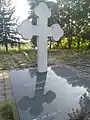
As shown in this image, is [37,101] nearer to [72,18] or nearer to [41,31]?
[41,31]

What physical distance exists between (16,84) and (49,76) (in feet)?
2.37

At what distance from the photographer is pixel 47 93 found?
2891 mm

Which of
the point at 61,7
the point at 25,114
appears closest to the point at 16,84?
the point at 25,114

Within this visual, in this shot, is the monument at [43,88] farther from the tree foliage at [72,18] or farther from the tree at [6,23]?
the tree at [6,23]

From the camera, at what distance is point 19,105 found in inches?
99.8

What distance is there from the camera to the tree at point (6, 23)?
1265 centimetres

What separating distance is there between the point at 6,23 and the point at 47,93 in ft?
34.8

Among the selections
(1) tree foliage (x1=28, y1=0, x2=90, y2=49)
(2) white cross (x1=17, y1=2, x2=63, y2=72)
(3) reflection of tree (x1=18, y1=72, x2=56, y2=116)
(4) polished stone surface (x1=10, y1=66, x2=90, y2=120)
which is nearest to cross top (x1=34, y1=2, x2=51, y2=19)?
(2) white cross (x1=17, y1=2, x2=63, y2=72)

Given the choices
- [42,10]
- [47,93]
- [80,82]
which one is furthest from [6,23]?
[47,93]

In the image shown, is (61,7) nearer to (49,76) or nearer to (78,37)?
(78,37)

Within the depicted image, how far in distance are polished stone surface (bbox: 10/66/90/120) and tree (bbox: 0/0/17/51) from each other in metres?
9.03

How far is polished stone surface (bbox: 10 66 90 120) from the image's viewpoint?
230 cm

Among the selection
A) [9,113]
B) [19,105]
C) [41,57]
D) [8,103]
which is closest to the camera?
[19,105]

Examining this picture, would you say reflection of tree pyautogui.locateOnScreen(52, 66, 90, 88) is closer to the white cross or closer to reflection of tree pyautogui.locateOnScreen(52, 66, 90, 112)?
reflection of tree pyautogui.locateOnScreen(52, 66, 90, 112)
